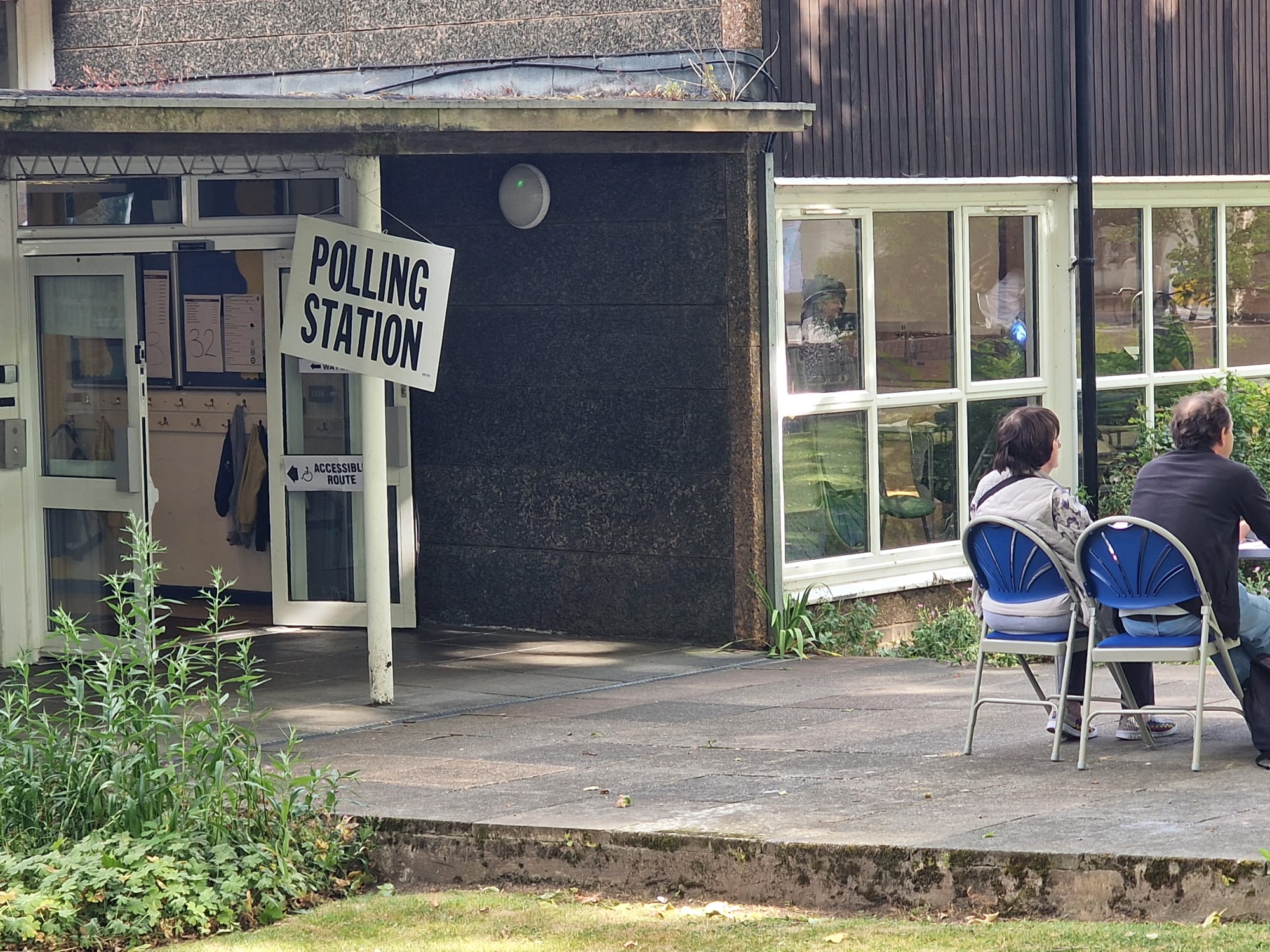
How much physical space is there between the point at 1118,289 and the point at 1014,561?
6109 millimetres

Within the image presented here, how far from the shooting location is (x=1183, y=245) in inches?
535

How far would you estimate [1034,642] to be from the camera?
24.2ft

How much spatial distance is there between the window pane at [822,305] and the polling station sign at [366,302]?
102 inches

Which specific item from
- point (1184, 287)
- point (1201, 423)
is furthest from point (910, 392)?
point (1201, 423)

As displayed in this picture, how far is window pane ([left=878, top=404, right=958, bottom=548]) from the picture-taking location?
38.4ft

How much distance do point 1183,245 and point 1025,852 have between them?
343 inches

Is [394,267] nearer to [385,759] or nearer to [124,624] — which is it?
[385,759]

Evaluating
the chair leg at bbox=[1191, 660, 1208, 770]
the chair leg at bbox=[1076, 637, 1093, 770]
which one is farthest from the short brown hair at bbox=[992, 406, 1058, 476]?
the chair leg at bbox=[1191, 660, 1208, 770]

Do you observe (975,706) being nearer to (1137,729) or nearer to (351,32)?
(1137,729)

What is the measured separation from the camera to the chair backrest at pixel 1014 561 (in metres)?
7.29

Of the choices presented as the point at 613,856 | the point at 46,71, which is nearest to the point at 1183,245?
the point at 46,71

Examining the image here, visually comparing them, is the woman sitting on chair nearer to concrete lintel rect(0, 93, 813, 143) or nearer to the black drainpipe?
concrete lintel rect(0, 93, 813, 143)

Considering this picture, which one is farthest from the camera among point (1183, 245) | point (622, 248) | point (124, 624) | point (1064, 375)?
point (1183, 245)

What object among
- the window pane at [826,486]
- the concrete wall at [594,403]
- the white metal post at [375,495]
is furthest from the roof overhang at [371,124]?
the window pane at [826,486]
